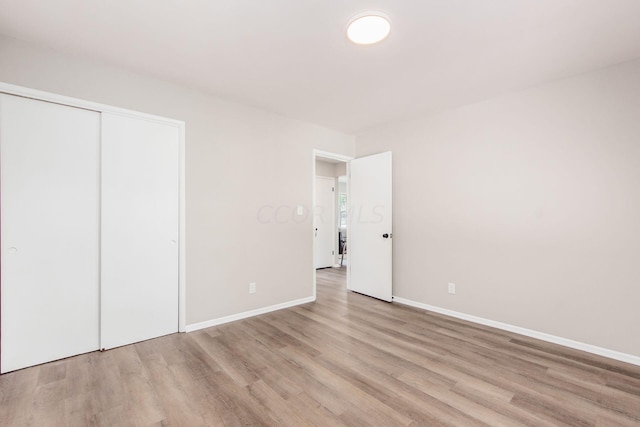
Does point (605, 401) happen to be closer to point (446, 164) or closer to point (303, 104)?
point (446, 164)

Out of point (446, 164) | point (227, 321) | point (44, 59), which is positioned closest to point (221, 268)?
point (227, 321)

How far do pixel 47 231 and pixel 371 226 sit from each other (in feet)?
11.8

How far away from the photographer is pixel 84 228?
249 cm

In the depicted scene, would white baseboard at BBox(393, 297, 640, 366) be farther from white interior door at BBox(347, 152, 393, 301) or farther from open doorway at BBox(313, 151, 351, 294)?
open doorway at BBox(313, 151, 351, 294)

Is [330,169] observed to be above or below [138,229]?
above

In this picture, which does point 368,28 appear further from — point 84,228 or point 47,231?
point 47,231

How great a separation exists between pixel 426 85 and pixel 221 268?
291cm

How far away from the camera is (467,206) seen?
3385 millimetres

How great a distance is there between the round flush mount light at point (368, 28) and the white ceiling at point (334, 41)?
53 millimetres

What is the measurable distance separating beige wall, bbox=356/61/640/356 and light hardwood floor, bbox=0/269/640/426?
1.35 feet

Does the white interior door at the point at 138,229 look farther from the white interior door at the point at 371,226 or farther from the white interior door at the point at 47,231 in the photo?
the white interior door at the point at 371,226

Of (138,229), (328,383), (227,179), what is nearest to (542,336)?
(328,383)

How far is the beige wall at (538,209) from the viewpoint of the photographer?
96.3 inches

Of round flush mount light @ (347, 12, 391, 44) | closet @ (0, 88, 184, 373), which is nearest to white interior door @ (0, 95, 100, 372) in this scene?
closet @ (0, 88, 184, 373)
